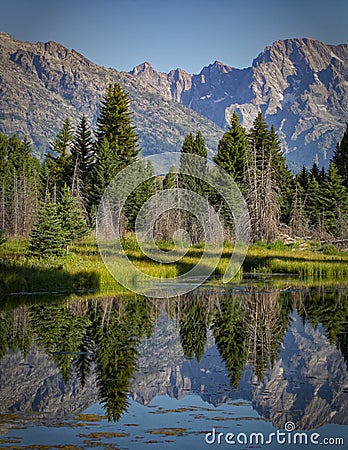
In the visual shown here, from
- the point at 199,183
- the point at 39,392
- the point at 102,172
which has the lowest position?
the point at 39,392

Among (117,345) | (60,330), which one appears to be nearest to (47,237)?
(60,330)

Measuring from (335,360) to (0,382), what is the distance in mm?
7416

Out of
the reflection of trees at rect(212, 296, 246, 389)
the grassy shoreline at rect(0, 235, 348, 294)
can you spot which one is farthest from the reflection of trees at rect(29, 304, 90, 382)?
the grassy shoreline at rect(0, 235, 348, 294)

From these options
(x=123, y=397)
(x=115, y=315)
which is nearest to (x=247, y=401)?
(x=123, y=397)

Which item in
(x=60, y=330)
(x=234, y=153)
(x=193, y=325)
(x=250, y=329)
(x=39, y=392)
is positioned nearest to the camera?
(x=39, y=392)

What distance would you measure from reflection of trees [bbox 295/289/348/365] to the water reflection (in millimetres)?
38

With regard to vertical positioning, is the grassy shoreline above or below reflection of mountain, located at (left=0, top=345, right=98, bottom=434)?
above

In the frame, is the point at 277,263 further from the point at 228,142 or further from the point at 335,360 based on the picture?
the point at 228,142

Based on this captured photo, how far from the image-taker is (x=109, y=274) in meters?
32.1

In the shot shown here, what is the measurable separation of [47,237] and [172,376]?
2174 centimetres

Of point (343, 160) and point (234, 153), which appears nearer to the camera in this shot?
point (234, 153)

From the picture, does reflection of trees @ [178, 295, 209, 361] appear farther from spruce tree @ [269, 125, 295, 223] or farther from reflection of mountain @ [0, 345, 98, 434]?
spruce tree @ [269, 125, 295, 223]

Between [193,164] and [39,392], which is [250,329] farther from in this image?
[193,164]

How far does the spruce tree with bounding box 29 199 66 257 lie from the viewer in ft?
118
